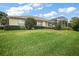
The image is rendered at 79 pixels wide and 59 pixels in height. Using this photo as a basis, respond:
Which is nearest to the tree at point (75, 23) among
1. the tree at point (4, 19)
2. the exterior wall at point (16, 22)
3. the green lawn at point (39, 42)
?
the green lawn at point (39, 42)

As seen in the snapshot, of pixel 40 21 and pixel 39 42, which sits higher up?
pixel 40 21

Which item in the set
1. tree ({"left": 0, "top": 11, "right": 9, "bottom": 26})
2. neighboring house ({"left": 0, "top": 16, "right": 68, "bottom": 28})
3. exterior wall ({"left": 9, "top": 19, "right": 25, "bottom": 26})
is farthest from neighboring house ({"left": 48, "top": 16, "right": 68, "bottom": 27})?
tree ({"left": 0, "top": 11, "right": 9, "bottom": 26})

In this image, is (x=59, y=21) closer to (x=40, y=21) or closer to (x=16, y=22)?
(x=40, y=21)

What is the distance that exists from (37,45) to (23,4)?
0.53 m

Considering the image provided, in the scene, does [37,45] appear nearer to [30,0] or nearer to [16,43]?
[16,43]

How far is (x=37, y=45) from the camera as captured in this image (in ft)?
6.89

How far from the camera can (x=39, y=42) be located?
211 cm

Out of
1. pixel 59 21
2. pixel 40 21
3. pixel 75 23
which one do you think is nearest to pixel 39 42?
pixel 40 21

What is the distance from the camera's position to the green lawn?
2.08m

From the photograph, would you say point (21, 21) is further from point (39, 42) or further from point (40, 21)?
point (39, 42)

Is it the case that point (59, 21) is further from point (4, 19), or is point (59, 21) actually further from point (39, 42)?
point (4, 19)

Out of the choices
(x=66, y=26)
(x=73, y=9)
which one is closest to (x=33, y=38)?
(x=66, y=26)

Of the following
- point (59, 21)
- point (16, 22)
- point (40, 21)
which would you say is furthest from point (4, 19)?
point (59, 21)

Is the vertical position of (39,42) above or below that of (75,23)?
below
